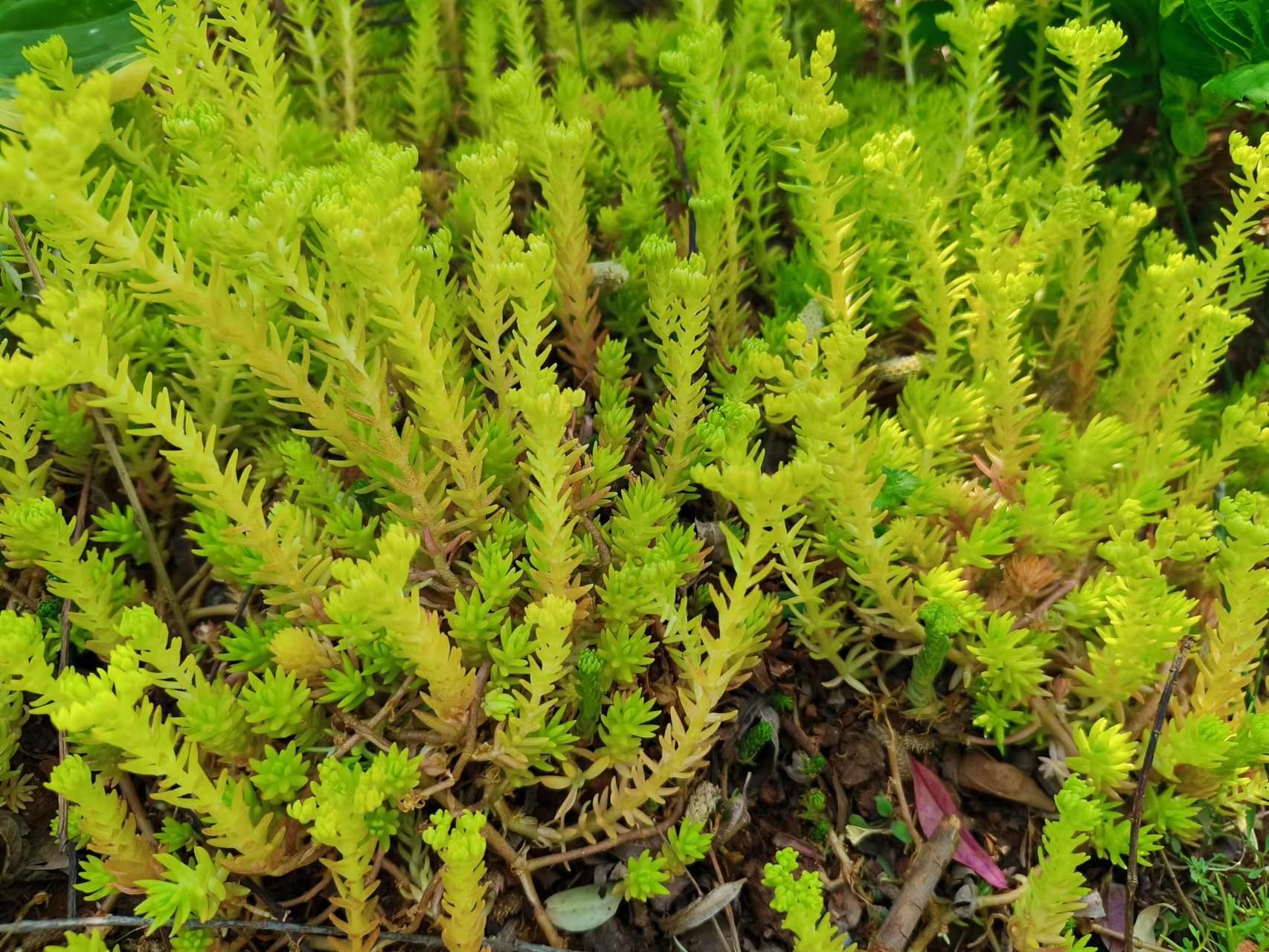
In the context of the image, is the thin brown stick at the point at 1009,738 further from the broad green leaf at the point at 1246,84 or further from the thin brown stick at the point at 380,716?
the broad green leaf at the point at 1246,84

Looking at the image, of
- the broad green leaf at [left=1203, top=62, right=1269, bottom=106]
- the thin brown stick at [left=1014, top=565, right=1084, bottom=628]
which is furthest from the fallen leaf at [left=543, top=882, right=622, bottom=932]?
the broad green leaf at [left=1203, top=62, right=1269, bottom=106]

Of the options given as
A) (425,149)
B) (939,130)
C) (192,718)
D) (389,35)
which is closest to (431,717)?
(192,718)

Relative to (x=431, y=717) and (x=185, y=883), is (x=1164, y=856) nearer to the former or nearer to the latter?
(x=431, y=717)

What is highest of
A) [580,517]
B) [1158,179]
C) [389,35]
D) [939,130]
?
[389,35]

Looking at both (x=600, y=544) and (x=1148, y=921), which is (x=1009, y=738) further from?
(x=600, y=544)

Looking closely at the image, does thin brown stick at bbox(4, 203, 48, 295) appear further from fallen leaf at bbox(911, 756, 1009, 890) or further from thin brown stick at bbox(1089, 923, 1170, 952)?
thin brown stick at bbox(1089, 923, 1170, 952)

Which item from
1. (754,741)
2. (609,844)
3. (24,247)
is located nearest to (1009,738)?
(754,741)

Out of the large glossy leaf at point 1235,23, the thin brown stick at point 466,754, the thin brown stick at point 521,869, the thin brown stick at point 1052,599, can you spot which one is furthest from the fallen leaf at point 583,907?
the large glossy leaf at point 1235,23
